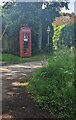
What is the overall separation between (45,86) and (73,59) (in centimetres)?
138

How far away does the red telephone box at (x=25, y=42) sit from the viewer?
2128 cm

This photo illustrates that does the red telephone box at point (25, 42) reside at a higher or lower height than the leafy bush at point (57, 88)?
higher

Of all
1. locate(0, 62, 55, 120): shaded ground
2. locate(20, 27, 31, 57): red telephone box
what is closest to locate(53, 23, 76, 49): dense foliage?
locate(20, 27, 31, 57): red telephone box

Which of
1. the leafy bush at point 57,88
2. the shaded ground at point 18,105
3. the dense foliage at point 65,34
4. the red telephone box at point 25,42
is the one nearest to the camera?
the shaded ground at point 18,105

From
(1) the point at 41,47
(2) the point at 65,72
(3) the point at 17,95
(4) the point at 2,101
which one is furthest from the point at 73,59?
(1) the point at 41,47

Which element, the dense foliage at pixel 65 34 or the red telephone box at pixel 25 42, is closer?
the dense foliage at pixel 65 34

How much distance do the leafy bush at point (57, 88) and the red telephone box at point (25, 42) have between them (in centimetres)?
1215

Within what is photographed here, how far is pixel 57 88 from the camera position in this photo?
22.4 feet

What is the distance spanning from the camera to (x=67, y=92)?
6.07 m

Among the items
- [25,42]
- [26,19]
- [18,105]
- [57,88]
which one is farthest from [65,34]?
[18,105]

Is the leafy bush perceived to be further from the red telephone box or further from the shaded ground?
the red telephone box

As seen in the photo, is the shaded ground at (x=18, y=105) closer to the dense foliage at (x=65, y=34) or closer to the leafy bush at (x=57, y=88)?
the leafy bush at (x=57, y=88)

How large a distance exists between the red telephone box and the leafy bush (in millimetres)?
12151

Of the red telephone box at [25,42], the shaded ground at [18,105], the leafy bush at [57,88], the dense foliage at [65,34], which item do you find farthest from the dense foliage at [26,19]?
the shaded ground at [18,105]
